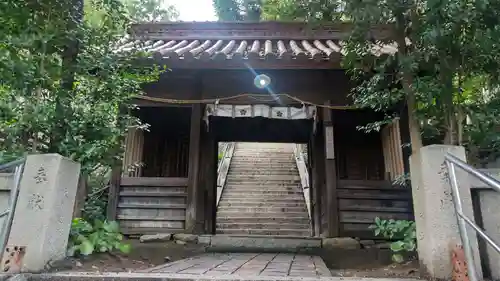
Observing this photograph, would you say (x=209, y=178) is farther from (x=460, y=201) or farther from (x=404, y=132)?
(x=460, y=201)

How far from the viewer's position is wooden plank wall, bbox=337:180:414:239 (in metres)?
6.18

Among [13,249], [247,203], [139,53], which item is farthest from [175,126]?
[13,249]

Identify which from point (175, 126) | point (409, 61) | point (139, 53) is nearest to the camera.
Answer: point (409, 61)

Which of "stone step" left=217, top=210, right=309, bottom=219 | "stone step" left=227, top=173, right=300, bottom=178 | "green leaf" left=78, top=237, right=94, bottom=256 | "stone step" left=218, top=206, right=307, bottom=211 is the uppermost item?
"stone step" left=227, top=173, right=300, bottom=178

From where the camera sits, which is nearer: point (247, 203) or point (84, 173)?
point (84, 173)

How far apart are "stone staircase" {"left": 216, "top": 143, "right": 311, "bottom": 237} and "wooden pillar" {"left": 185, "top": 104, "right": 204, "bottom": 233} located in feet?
10.6

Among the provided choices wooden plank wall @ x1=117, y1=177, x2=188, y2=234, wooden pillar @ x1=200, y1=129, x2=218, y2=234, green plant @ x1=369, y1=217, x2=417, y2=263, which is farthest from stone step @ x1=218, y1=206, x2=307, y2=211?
green plant @ x1=369, y1=217, x2=417, y2=263

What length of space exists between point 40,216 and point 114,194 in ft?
11.5

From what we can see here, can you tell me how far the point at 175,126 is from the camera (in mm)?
9180

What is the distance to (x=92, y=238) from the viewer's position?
141 inches

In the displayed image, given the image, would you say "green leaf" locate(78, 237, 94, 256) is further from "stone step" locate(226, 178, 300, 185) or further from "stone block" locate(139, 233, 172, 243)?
"stone step" locate(226, 178, 300, 185)

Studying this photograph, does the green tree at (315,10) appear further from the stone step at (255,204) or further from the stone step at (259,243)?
the stone step at (255,204)

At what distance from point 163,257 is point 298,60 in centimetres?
378

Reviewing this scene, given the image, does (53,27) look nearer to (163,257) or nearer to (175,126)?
(163,257)
